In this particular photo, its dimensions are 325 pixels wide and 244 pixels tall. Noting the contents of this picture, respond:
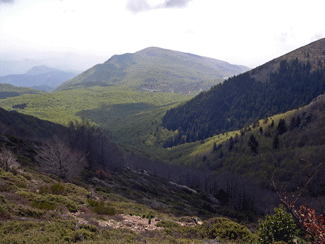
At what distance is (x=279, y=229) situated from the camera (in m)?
10.2

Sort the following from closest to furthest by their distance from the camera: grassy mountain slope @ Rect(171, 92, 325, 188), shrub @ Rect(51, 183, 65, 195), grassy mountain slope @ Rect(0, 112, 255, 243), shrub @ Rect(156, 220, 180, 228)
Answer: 1. grassy mountain slope @ Rect(0, 112, 255, 243)
2. shrub @ Rect(156, 220, 180, 228)
3. shrub @ Rect(51, 183, 65, 195)
4. grassy mountain slope @ Rect(171, 92, 325, 188)

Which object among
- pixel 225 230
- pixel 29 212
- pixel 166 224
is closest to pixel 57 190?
pixel 29 212

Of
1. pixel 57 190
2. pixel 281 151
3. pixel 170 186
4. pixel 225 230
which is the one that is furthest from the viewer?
pixel 281 151

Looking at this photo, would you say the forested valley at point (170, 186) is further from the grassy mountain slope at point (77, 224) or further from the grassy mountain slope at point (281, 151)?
the grassy mountain slope at point (281, 151)

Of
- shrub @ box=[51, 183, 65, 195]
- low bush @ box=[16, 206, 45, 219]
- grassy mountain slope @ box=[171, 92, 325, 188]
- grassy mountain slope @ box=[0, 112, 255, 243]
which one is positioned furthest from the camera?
grassy mountain slope @ box=[171, 92, 325, 188]

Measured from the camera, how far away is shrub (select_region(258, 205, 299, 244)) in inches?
399

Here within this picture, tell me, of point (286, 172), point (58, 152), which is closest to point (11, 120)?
point (58, 152)

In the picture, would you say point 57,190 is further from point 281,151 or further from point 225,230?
point 281,151

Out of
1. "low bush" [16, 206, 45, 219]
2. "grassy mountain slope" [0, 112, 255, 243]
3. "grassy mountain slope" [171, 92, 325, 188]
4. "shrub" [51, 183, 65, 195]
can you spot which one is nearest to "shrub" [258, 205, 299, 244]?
"grassy mountain slope" [0, 112, 255, 243]

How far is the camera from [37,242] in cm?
1030

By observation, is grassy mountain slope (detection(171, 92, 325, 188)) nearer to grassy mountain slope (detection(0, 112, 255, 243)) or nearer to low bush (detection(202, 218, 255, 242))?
low bush (detection(202, 218, 255, 242))

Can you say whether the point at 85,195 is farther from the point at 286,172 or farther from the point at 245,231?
the point at 286,172

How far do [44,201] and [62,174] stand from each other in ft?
58.5

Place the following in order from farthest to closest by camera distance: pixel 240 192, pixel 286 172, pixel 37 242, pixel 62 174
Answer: pixel 286 172, pixel 240 192, pixel 62 174, pixel 37 242
